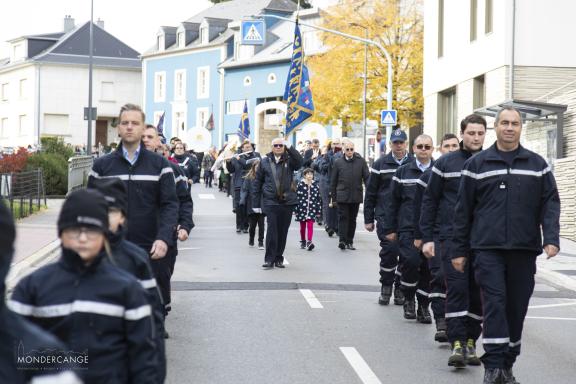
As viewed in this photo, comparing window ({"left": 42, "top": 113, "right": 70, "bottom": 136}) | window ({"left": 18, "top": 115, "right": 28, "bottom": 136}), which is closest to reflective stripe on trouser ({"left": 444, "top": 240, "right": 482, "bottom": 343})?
window ({"left": 42, "top": 113, "right": 70, "bottom": 136})

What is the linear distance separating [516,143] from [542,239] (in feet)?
2.37

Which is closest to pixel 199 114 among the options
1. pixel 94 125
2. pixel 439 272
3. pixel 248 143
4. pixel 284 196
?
pixel 94 125

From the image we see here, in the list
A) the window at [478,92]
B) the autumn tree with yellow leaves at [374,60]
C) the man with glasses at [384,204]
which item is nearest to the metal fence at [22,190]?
the man with glasses at [384,204]

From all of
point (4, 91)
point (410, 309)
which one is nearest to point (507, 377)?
point (410, 309)

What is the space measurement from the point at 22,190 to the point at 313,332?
50.3ft

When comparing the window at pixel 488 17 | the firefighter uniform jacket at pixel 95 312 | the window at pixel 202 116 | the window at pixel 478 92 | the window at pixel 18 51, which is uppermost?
the window at pixel 18 51

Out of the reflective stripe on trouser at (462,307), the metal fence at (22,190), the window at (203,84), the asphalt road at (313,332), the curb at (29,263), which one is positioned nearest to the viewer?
the asphalt road at (313,332)

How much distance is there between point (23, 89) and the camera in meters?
87.7

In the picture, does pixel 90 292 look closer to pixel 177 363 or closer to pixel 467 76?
pixel 177 363

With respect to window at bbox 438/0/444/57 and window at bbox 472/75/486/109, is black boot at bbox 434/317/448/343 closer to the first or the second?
window at bbox 472/75/486/109

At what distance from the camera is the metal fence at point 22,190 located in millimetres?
23500

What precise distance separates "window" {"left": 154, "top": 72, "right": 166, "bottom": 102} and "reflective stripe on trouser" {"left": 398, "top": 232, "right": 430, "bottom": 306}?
70759 millimetres

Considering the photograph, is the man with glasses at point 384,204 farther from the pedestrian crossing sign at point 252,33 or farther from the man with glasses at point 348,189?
the pedestrian crossing sign at point 252,33

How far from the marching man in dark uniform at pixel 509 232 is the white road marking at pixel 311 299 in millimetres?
4631
